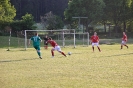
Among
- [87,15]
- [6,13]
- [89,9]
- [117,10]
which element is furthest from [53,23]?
[117,10]

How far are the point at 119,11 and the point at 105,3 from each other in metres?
3.66

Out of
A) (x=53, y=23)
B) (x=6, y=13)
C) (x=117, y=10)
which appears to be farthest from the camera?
(x=117, y=10)

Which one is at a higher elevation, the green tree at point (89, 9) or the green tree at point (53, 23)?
the green tree at point (89, 9)

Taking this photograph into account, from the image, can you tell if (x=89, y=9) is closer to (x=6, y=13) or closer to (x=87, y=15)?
(x=87, y=15)

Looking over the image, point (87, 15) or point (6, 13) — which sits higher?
point (6, 13)

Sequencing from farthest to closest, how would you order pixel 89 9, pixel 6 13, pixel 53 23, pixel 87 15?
pixel 53 23
pixel 89 9
pixel 87 15
pixel 6 13

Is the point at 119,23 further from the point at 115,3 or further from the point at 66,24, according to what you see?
the point at 66,24

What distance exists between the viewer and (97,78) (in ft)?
38.4

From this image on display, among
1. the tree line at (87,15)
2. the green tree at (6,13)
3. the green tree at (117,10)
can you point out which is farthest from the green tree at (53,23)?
the green tree at (117,10)

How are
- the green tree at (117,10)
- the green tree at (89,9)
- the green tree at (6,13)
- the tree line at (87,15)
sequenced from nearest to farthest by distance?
the green tree at (6,13) → the tree line at (87,15) → the green tree at (89,9) → the green tree at (117,10)

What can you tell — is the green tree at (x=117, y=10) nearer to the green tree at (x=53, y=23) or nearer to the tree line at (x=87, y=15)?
the tree line at (x=87, y=15)

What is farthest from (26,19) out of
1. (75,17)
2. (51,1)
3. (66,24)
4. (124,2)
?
(51,1)

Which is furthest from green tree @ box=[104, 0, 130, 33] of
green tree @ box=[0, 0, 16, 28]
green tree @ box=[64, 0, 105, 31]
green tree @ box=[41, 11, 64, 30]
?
green tree @ box=[0, 0, 16, 28]

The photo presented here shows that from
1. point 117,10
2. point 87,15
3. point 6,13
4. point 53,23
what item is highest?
point 117,10
